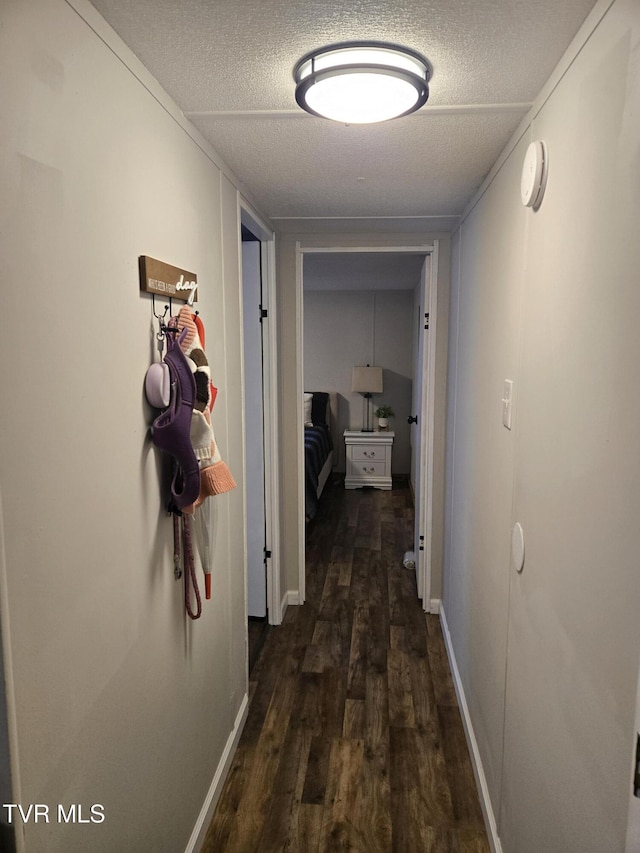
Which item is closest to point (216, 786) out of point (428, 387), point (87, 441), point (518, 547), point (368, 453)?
point (518, 547)

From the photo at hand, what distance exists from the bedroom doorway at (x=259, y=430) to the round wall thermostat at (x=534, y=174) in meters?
1.70

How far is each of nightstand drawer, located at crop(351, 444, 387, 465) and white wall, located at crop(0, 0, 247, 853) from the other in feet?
15.9

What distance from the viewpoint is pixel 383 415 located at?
6770mm

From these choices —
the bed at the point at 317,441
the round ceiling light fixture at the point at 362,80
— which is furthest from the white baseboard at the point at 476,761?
the round ceiling light fixture at the point at 362,80

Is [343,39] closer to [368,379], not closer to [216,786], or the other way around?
[216,786]

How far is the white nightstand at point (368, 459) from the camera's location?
6.48 m

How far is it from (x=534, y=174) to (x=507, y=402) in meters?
0.67

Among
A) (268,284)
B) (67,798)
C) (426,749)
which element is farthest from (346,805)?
(268,284)

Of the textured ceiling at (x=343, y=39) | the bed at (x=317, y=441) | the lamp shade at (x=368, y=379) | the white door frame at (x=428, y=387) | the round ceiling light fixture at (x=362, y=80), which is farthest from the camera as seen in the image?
the lamp shade at (x=368, y=379)

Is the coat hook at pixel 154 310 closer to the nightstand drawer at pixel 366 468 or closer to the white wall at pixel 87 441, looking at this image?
the white wall at pixel 87 441

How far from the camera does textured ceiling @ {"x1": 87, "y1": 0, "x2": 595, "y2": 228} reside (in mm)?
1101

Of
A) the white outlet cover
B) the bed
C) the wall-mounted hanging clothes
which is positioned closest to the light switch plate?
the white outlet cover

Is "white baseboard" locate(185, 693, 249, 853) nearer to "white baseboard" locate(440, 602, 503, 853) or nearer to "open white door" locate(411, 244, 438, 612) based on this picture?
"white baseboard" locate(440, 602, 503, 853)

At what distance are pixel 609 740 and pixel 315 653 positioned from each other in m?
2.30
